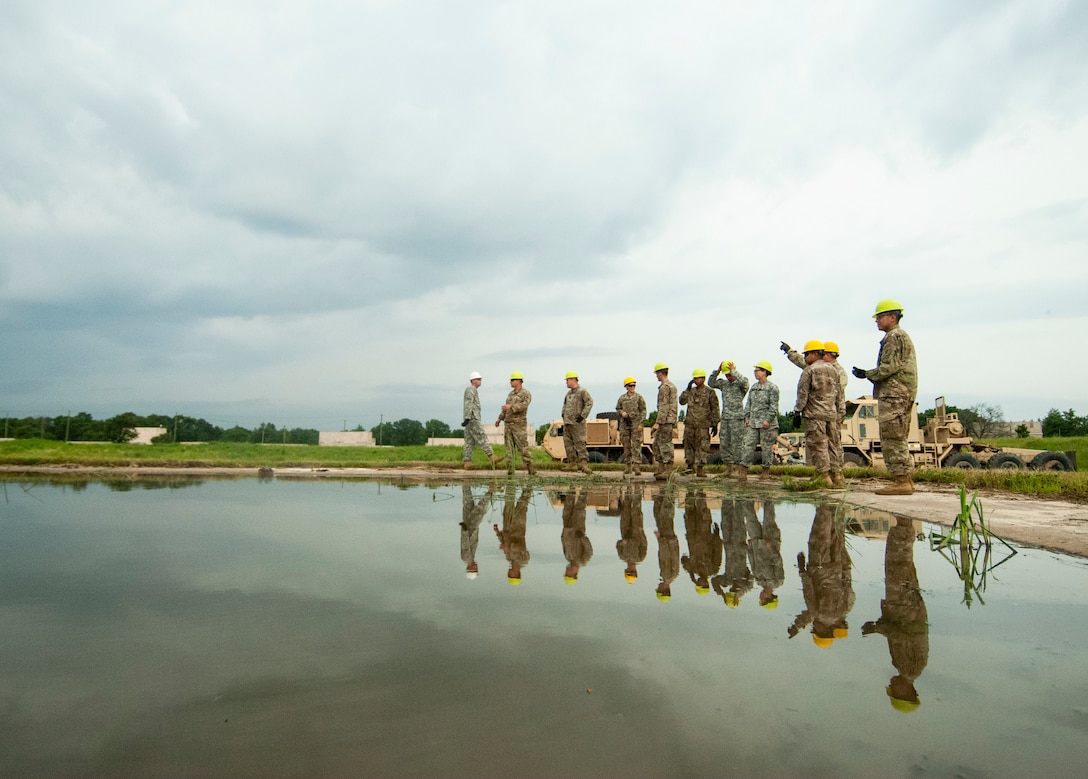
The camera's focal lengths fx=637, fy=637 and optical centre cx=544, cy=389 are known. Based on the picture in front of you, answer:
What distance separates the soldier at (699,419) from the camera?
40.5 ft

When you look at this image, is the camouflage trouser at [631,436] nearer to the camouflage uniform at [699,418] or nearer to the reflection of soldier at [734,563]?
the camouflage uniform at [699,418]

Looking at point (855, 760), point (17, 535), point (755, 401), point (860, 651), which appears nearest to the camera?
point (855, 760)

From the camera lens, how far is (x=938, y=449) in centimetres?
1872

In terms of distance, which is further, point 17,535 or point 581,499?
point 581,499

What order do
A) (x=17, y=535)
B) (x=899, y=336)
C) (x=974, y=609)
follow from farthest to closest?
(x=899, y=336)
(x=17, y=535)
(x=974, y=609)

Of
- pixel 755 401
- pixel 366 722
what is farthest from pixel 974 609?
pixel 755 401

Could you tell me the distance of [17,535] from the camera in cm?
424

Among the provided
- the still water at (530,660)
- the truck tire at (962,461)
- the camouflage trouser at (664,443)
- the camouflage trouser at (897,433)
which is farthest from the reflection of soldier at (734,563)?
the truck tire at (962,461)

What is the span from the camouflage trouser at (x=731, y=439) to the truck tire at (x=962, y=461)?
1002 cm

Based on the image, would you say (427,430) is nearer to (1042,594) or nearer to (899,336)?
(899,336)

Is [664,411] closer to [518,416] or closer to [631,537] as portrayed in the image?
[518,416]

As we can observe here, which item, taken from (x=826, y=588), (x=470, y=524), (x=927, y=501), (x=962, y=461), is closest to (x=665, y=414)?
(x=927, y=501)

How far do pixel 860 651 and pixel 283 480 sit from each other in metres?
9.14

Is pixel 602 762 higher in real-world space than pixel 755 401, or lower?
lower
